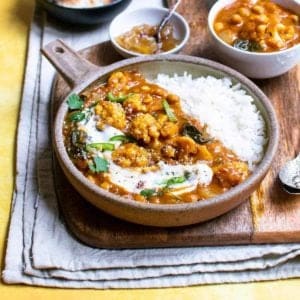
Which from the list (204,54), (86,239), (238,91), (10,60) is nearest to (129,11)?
(204,54)

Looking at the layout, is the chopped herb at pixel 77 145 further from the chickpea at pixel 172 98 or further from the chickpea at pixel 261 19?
the chickpea at pixel 261 19

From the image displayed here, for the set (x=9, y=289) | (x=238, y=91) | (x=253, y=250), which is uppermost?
(x=238, y=91)

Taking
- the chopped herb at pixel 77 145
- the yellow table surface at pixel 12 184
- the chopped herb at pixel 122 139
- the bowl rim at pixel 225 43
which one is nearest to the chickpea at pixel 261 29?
the bowl rim at pixel 225 43

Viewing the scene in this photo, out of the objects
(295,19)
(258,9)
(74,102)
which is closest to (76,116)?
(74,102)

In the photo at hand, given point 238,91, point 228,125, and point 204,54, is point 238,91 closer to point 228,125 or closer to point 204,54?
point 228,125

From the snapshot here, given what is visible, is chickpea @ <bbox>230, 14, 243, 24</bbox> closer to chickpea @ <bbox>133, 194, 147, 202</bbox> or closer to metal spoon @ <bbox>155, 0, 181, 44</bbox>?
metal spoon @ <bbox>155, 0, 181, 44</bbox>

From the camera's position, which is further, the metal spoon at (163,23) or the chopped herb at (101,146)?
the metal spoon at (163,23)
